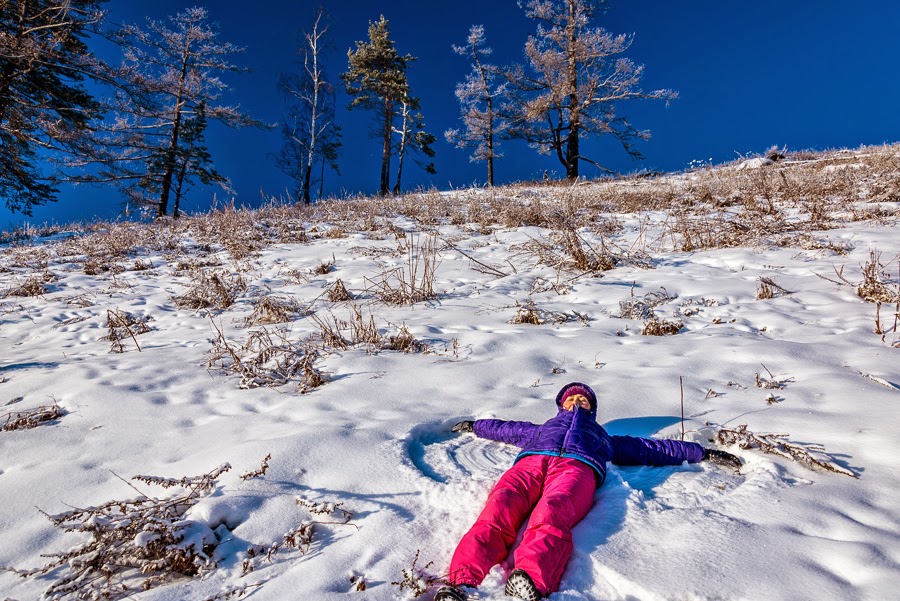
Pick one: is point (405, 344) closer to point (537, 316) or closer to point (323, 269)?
point (537, 316)

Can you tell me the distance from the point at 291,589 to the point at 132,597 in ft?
1.63

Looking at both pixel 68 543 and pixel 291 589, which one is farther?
pixel 68 543

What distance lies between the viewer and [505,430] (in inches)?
87.2

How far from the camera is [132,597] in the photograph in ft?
4.48

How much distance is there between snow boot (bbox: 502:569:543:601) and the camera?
1.29 m

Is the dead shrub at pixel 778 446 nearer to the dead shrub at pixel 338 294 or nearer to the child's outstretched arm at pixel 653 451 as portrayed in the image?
the child's outstretched arm at pixel 653 451

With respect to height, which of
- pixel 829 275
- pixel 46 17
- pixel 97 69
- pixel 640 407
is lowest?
pixel 640 407

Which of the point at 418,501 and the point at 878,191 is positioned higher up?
the point at 878,191

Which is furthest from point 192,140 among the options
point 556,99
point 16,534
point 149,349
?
point 16,534

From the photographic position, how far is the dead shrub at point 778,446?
178cm

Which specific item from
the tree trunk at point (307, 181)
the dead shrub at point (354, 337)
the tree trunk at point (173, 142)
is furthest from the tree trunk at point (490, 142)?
the dead shrub at point (354, 337)

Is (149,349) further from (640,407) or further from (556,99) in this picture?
(556,99)

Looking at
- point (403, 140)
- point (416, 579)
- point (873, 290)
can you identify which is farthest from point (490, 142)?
point (416, 579)

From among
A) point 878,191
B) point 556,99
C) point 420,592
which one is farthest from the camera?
point 556,99
